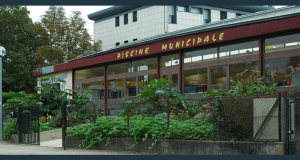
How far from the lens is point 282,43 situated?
19.2 m

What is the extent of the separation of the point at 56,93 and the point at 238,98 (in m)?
13.2

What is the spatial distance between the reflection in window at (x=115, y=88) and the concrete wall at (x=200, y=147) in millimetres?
12980

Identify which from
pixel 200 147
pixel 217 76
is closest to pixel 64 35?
pixel 217 76

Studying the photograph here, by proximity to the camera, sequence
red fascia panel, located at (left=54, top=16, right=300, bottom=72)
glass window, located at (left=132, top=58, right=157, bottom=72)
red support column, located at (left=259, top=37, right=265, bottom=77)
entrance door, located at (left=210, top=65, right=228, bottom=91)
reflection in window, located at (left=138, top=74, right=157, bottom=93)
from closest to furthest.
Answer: red fascia panel, located at (left=54, top=16, right=300, bottom=72), red support column, located at (left=259, top=37, right=265, bottom=77), entrance door, located at (left=210, top=65, right=228, bottom=91), glass window, located at (left=132, top=58, right=157, bottom=72), reflection in window, located at (left=138, top=74, right=157, bottom=93)

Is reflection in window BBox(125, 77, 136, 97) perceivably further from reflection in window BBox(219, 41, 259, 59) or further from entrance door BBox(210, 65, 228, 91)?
reflection in window BBox(219, 41, 259, 59)

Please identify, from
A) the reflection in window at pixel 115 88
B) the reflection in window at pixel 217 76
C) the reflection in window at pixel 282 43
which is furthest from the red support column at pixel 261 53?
the reflection in window at pixel 115 88

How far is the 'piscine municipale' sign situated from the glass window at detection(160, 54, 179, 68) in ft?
2.11

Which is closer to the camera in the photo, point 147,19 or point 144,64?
point 144,64

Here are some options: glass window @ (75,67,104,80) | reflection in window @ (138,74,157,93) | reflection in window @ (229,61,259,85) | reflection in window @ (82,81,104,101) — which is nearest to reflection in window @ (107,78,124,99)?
reflection in window @ (82,81,104,101)

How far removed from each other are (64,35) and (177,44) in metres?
26.5

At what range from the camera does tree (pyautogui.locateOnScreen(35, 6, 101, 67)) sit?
4647 cm

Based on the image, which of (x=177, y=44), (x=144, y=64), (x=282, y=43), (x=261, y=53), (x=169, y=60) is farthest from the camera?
(x=144, y=64)

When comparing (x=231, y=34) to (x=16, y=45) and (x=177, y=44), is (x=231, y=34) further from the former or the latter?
(x=16, y=45)

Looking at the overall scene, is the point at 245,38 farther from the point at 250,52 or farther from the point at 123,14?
the point at 123,14
